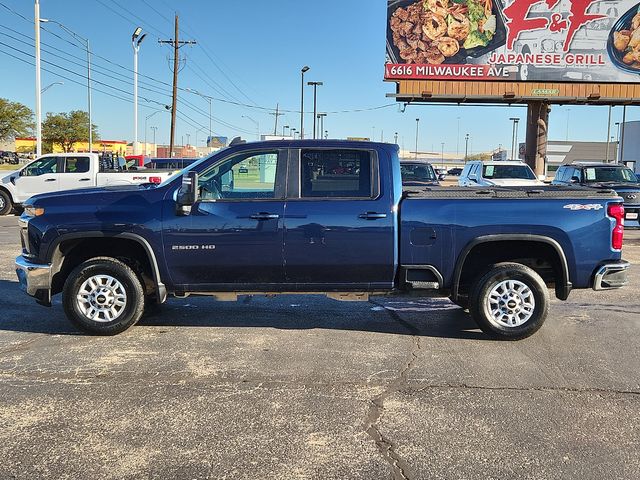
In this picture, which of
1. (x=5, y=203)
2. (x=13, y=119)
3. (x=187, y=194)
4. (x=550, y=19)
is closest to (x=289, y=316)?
(x=187, y=194)

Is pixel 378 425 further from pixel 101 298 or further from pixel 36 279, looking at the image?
pixel 36 279

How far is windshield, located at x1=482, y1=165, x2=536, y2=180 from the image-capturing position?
18.0 m

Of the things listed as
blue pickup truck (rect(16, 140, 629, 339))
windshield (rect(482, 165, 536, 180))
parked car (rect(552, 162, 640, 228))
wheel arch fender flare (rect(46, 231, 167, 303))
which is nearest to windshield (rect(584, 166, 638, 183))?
parked car (rect(552, 162, 640, 228))

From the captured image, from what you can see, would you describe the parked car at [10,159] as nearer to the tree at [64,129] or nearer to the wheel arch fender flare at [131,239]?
the tree at [64,129]

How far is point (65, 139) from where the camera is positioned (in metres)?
73.6

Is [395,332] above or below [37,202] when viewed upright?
below

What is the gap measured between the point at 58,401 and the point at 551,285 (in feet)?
15.8

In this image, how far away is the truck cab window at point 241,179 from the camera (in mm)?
5973

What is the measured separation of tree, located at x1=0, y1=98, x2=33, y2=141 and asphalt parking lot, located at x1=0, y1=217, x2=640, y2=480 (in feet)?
191

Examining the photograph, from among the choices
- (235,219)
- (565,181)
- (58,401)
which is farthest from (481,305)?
(565,181)

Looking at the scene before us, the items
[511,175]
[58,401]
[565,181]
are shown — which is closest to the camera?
[58,401]

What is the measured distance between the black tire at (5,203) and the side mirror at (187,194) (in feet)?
49.2

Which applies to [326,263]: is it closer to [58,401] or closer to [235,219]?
[235,219]

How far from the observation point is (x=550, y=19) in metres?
31.4
